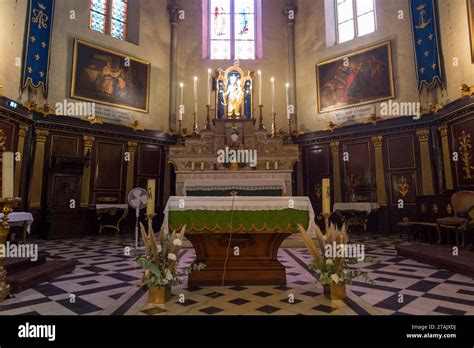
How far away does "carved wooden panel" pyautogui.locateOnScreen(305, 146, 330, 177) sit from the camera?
1357 cm

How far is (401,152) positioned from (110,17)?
13.4 metres

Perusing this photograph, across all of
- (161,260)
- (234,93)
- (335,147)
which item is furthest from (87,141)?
(335,147)

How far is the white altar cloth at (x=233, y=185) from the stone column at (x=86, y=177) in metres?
4.71

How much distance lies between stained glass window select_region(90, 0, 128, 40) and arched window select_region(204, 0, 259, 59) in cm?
392

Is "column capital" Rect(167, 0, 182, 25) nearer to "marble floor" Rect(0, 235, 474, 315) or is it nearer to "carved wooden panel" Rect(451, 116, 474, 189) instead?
"carved wooden panel" Rect(451, 116, 474, 189)

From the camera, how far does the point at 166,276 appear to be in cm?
380

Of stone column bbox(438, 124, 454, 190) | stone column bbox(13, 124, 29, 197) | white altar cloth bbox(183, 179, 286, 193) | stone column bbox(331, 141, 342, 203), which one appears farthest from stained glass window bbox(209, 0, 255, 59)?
stone column bbox(438, 124, 454, 190)

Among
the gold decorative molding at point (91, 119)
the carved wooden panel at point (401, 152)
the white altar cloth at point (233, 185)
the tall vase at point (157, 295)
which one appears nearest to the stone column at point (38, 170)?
the gold decorative molding at point (91, 119)

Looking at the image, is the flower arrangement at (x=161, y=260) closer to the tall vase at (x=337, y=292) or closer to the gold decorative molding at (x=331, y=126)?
the tall vase at (x=337, y=292)

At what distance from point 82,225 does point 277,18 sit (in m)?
12.8

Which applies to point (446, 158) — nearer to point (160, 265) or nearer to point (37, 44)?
point (160, 265)

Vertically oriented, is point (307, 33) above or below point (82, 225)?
above
